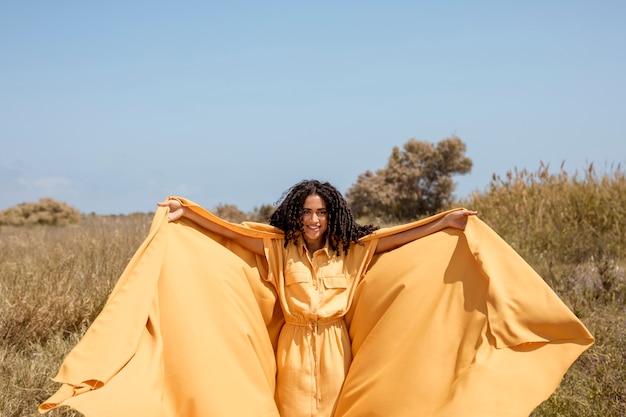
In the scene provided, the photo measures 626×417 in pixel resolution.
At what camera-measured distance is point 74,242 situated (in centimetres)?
1026

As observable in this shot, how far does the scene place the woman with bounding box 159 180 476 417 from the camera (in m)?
4.96

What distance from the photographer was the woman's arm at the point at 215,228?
518 centimetres

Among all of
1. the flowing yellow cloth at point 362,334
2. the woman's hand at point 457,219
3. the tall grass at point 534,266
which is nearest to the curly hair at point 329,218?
the flowing yellow cloth at point 362,334

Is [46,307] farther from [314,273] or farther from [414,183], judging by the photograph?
[414,183]

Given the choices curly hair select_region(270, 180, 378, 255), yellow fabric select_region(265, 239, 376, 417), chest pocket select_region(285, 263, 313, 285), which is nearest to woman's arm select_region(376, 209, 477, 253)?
curly hair select_region(270, 180, 378, 255)

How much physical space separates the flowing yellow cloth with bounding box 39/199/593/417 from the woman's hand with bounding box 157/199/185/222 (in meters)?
0.05

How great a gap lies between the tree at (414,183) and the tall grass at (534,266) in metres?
6.42

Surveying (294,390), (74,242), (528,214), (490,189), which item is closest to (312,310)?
(294,390)

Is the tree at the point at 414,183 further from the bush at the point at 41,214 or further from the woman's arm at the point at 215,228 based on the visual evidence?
the woman's arm at the point at 215,228

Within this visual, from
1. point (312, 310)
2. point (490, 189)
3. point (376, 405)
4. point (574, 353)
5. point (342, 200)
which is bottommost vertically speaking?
point (376, 405)

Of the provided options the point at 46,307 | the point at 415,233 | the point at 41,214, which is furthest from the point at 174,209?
the point at 41,214

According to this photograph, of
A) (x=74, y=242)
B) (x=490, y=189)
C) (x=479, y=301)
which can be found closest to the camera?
(x=479, y=301)

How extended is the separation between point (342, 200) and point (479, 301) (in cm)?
119

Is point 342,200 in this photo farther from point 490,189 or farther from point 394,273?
point 490,189
